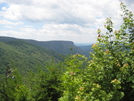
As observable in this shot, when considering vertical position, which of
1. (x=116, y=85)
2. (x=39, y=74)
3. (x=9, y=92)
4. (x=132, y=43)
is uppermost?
(x=132, y=43)

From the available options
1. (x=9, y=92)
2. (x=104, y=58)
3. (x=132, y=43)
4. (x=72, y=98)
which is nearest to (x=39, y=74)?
(x=9, y=92)

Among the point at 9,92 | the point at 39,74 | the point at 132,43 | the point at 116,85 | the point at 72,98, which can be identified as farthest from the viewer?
the point at 39,74

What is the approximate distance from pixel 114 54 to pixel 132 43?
0.87 m

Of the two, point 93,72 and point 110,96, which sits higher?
point 93,72

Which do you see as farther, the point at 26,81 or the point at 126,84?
the point at 26,81

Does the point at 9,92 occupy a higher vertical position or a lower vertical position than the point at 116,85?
lower

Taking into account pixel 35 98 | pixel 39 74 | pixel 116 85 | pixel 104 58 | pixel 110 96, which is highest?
pixel 104 58

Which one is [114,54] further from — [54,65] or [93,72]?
[54,65]

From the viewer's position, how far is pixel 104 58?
5.24 meters

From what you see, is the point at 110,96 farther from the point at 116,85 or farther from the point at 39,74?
the point at 39,74

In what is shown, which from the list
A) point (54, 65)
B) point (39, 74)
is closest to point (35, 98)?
point (39, 74)

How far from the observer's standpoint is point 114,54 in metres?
5.65

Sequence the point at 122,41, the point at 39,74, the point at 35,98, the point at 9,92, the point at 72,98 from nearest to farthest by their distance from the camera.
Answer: the point at 72,98 < the point at 122,41 < the point at 9,92 < the point at 35,98 < the point at 39,74

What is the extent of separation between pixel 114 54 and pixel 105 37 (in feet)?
2.80
